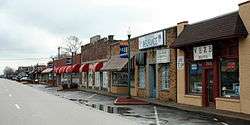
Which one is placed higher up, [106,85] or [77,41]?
[77,41]

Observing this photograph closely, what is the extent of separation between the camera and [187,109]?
24.0 metres

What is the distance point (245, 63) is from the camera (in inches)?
846

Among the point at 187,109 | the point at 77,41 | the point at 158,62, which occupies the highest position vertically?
the point at 77,41

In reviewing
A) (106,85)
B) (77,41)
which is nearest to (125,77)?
(106,85)

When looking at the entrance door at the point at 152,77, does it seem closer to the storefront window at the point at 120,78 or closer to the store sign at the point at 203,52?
the store sign at the point at 203,52

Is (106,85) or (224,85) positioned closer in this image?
(224,85)

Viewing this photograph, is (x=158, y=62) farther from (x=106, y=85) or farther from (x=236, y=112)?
(x=106, y=85)

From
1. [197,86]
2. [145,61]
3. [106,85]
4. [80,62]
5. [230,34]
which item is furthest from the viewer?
[80,62]

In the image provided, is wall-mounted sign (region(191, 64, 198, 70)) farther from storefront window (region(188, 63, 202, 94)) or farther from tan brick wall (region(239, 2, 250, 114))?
tan brick wall (region(239, 2, 250, 114))

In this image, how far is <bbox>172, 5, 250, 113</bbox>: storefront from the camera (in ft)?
72.5

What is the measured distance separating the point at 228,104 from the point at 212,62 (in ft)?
9.50

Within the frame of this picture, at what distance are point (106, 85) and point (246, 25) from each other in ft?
96.2

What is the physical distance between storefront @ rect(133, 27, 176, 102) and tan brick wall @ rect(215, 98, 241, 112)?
6550mm

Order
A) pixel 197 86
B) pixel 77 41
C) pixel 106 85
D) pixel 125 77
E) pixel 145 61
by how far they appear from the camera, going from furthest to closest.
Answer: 1. pixel 77 41
2. pixel 106 85
3. pixel 125 77
4. pixel 145 61
5. pixel 197 86
